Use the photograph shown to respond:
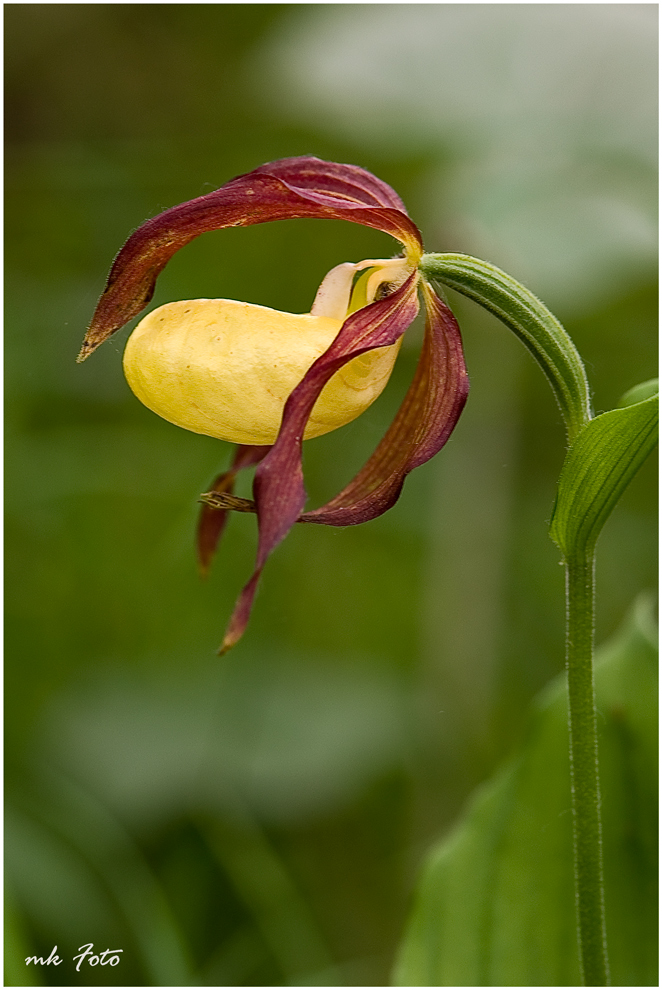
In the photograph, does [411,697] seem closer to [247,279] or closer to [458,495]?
[458,495]

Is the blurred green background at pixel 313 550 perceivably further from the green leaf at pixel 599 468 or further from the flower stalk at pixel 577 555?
the green leaf at pixel 599 468

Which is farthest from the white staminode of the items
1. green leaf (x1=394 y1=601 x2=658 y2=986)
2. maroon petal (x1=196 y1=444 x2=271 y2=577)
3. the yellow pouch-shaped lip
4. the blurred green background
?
the blurred green background

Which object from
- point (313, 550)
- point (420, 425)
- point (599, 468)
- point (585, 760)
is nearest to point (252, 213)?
point (420, 425)

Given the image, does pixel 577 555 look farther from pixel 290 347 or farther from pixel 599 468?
pixel 290 347

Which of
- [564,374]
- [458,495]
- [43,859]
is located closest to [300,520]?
[564,374]

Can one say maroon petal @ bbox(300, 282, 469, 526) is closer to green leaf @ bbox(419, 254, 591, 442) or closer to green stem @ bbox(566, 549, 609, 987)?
green leaf @ bbox(419, 254, 591, 442)
